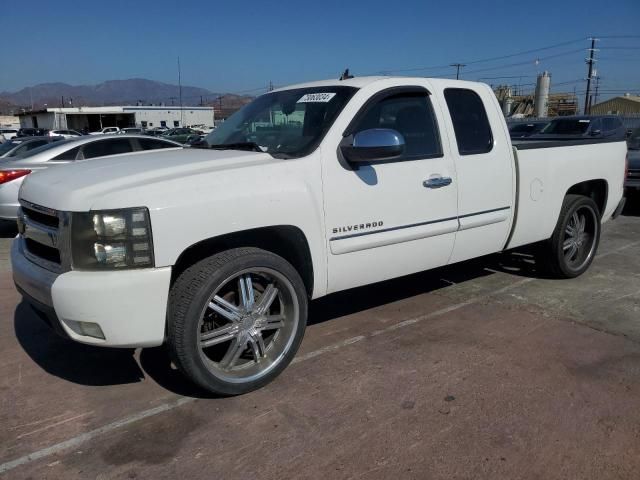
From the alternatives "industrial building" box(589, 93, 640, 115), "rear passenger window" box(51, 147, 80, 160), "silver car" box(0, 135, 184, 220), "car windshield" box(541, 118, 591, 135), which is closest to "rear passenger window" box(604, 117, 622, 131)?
"car windshield" box(541, 118, 591, 135)

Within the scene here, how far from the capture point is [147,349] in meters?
4.16

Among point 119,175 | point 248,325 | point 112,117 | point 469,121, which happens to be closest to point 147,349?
point 248,325

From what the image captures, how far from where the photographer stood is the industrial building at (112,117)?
70062 millimetres

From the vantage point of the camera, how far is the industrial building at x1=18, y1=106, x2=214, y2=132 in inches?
2758

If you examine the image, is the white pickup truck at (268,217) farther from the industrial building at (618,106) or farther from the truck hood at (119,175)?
the industrial building at (618,106)

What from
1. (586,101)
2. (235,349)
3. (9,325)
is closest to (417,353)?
(235,349)

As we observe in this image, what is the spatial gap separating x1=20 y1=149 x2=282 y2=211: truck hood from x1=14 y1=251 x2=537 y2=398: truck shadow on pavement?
1234mm

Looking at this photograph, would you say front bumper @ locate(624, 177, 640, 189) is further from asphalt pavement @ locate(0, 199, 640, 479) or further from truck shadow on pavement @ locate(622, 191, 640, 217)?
asphalt pavement @ locate(0, 199, 640, 479)

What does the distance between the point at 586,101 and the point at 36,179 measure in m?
51.8

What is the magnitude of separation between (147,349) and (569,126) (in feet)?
46.3

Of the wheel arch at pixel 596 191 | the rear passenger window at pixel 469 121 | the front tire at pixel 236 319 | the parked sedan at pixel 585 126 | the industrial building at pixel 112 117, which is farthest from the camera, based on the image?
the industrial building at pixel 112 117

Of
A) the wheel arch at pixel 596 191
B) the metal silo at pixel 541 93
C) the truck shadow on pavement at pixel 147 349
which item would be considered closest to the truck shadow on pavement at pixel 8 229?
the truck shadow on pavement at pixel 147 349

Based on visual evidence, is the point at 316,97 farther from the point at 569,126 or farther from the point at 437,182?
the point at 569,126

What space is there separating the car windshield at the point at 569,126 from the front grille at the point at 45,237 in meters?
14.2
